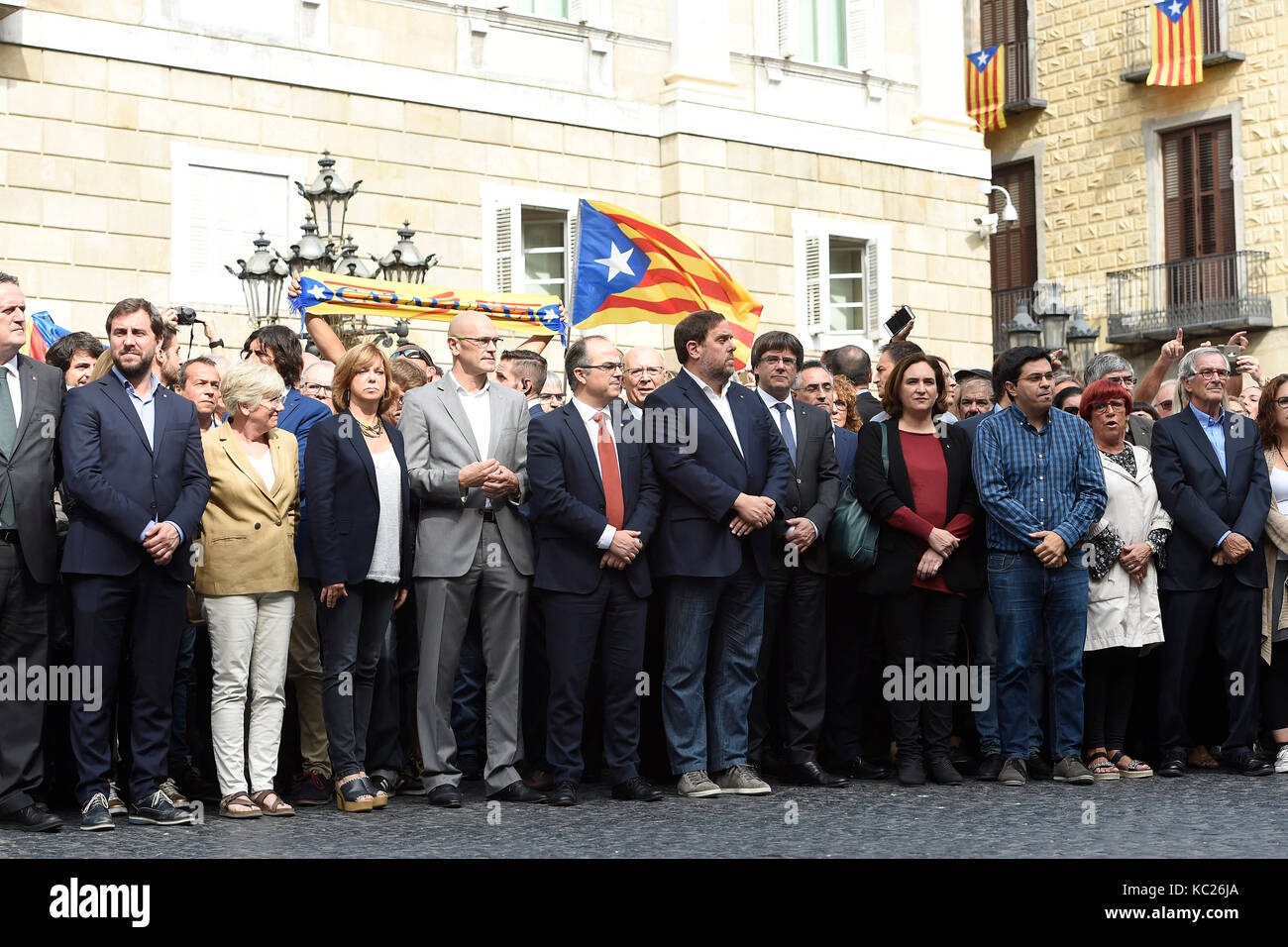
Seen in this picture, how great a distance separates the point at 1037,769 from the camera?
9.13 metres

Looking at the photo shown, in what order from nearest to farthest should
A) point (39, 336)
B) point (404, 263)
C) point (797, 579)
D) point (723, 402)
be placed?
1. point (723, 402)
2. point (797, 579)
3. point (39, 336)
4. point (404, 263)

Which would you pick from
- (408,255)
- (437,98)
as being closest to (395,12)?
(437,98)

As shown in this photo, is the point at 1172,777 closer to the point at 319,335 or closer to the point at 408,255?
the point at 319,335

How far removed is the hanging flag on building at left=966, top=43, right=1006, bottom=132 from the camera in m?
33.1

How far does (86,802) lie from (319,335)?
3.91m

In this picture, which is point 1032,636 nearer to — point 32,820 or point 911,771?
point 911,771

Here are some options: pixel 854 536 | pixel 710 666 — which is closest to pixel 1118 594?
pixel 854 536

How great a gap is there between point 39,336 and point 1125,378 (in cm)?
614

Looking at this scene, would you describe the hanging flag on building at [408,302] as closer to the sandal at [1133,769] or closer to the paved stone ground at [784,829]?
the paved stone ground at [784,829]

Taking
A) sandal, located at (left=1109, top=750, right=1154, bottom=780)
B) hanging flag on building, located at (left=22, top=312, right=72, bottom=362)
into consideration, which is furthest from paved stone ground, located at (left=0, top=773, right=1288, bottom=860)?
hanging flag on building, located at (left=22, top=312, right=72, bottom=362)

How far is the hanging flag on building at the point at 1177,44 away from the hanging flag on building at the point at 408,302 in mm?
20724

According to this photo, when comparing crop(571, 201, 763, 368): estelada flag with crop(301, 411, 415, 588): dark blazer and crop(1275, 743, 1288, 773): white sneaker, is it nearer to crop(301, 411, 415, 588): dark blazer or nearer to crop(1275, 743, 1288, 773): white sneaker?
crop(301, 411, 415, 588): dark blazer

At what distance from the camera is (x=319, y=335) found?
35.1ft

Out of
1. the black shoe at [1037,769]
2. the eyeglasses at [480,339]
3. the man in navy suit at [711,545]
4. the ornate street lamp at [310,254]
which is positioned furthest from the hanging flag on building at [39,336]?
the black shoe at [1037,769]
